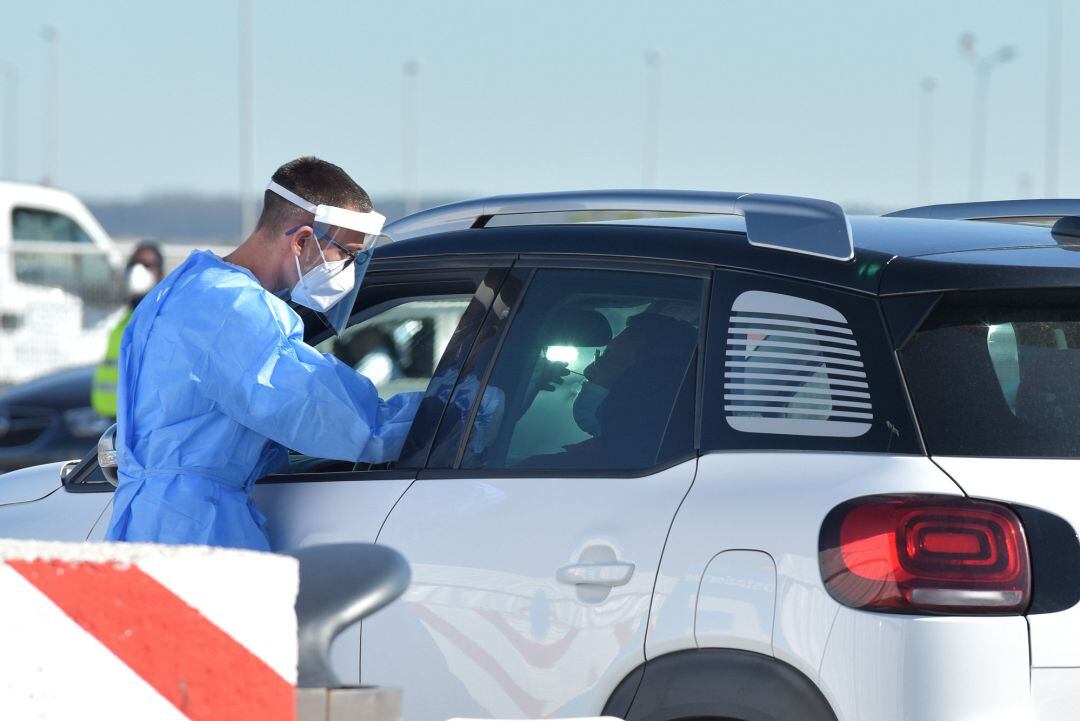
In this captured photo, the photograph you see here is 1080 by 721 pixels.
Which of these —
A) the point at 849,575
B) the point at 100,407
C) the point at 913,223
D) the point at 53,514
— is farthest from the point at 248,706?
the point at 100,407

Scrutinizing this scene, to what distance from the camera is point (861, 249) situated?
9.30ft

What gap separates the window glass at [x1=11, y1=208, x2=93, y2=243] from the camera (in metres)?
16.6

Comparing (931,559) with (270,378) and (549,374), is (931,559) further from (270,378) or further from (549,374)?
(270,378)

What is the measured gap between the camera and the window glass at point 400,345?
7156 mm

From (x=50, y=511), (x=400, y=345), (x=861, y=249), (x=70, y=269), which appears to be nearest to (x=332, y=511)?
(x=50, y=511)

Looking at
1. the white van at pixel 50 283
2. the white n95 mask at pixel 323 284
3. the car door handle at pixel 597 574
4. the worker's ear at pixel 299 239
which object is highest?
the worker's ear at pixel 299 239

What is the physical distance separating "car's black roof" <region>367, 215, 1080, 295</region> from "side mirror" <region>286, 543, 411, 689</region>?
1.23 metres

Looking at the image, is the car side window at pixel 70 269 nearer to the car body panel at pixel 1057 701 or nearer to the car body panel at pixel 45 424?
the car body panel at pixel 45 424

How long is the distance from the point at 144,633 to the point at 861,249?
170 cm

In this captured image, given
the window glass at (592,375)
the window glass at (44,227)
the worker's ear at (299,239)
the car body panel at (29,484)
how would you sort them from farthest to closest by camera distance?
the window glass at (44,227) → the car body panel at (29,484) → the worker's ear at (299,239) → the window glass at (592,375)

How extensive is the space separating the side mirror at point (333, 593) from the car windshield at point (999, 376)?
1.16 meters

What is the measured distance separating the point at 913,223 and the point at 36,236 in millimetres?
15088

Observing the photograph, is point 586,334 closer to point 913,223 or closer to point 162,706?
point 913,223

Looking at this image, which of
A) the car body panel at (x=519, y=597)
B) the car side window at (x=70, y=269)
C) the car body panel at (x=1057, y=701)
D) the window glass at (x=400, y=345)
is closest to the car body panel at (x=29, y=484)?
the car body panel at (x=519, y=597)
